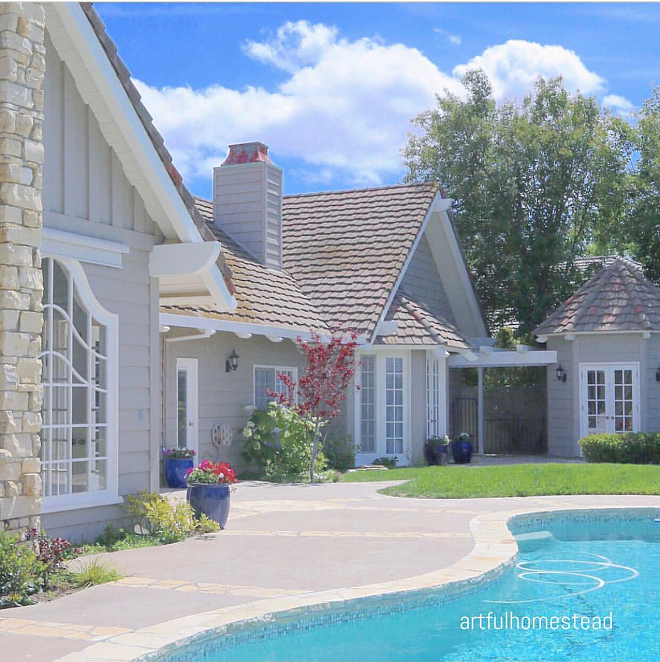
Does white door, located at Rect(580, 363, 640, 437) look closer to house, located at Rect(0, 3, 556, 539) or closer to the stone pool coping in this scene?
house, located at Rect(0, 3, 556, 539)

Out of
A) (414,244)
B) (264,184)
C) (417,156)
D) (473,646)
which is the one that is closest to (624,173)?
(417,156)

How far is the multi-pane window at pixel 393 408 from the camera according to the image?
20.6 m

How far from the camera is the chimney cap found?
69.5 ft

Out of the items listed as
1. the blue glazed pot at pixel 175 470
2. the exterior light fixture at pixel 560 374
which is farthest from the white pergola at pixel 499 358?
the blue glazed pot at pixel 175 470

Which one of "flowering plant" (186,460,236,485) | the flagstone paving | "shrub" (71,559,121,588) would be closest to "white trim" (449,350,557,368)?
the flagstone paving

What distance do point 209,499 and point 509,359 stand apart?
13665 mm

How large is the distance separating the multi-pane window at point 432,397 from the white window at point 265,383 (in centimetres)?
368

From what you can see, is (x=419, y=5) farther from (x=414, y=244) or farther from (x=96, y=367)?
(x=414, y=244)

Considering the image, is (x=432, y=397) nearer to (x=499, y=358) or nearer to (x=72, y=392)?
(x=499, y=358)

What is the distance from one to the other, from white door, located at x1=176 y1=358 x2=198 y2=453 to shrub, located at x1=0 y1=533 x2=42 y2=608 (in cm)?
870

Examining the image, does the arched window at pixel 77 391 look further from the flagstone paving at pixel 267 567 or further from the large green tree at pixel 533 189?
the large green tree at pixel 533 189

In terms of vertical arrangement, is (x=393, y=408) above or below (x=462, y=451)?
above

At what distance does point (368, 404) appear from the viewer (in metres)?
20.5

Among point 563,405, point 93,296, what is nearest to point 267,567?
point 93,296
